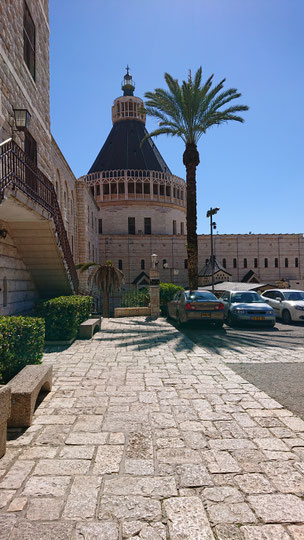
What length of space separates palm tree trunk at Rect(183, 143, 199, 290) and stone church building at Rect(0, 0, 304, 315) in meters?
4.77

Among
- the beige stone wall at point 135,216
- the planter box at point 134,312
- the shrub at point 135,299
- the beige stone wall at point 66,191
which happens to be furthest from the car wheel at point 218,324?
the beige stone wall at point 135,216

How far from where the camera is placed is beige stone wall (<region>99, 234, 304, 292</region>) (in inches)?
1870

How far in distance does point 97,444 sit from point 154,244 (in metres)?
44.4

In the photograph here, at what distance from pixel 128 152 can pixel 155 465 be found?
192 feet

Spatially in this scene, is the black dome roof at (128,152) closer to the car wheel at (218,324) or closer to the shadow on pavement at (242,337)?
the car wheel at (218,324)

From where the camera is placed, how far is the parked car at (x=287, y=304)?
595 inches

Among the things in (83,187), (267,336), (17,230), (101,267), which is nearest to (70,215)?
(83,187)

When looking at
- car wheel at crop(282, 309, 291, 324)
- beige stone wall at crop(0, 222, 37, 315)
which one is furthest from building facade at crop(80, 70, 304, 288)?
beige stone wall at crop(0, 222, 37, 315)

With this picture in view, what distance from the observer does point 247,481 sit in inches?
128

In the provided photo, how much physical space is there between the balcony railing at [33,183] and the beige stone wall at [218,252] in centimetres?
3324

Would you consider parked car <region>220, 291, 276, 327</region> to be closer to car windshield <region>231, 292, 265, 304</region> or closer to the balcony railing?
car windshield <region>231, 292, 265, 304</region>

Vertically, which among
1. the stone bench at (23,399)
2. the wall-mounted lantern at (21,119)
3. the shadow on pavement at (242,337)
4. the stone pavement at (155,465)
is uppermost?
the wall-mounted lantern at (21,119)

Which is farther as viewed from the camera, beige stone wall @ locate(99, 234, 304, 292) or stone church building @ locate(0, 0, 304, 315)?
beige stone wall @ locate(99, 234, 304, 292)

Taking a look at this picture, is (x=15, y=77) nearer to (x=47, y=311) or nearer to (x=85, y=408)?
(x=47, y=311)
